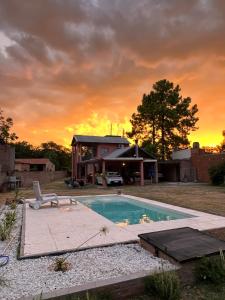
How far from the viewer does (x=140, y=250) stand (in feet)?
15.9

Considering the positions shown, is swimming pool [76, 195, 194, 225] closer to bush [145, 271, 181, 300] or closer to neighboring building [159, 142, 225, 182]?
bush [145, 271, 181, 300]

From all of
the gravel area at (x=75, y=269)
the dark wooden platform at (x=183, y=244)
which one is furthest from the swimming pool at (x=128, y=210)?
the gravel area at (x=75, y=269)

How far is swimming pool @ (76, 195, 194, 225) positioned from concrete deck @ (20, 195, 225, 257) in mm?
811

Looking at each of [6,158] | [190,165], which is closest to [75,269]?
[6,158]

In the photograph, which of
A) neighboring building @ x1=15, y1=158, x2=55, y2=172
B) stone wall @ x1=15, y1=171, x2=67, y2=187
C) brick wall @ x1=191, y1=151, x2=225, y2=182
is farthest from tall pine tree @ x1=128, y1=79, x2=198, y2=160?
neighboring building @ x1=15, y1=158, x2=55, y2=172

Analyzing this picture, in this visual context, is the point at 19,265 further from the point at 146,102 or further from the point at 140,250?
the point at 146,102

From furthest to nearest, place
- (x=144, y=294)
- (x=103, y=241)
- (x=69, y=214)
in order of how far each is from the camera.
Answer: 1. (x=69, y=214)
2. (x=103, y=241)
3. (x=144, y=294)

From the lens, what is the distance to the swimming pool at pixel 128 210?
8.70 m

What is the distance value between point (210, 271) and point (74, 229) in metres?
3.95

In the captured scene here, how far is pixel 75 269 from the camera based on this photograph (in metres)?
3.95

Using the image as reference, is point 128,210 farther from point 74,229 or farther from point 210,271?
point 210,271

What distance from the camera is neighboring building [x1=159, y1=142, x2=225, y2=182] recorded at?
25.9m

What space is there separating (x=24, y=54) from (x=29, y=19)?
9.16 feet

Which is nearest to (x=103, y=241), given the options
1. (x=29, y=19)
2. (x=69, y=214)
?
(x=69, y=214)
